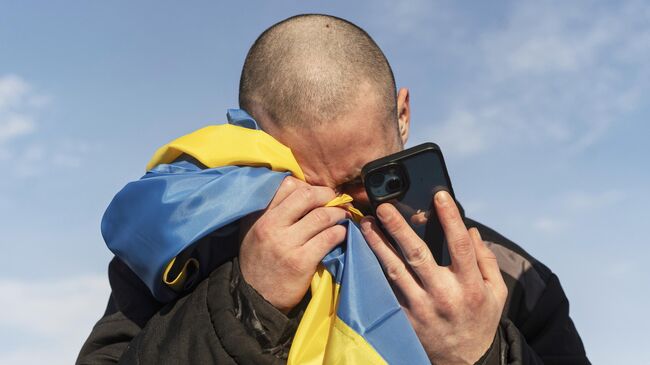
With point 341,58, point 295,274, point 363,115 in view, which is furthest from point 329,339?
point 341,58

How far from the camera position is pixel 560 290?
118 inches

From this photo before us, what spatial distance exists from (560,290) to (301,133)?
4.14 feet

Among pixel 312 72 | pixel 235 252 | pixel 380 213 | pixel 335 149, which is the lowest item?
pixel 235 252

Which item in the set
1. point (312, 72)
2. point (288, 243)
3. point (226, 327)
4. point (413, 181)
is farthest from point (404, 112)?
point (226, 327)

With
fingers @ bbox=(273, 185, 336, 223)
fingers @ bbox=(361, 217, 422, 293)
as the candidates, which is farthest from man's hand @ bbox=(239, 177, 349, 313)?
fingers @ bbox=(361, 217, 422, 293)

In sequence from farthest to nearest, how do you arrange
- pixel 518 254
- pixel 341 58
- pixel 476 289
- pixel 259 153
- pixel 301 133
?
pixel 518 254, pixel 341 58, pixel 301 133, pixel 259 153, pixel 476 289

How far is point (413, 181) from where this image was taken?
2.46m

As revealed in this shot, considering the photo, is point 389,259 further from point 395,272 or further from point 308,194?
point 308,194

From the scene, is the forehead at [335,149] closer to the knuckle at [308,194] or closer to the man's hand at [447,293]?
the knuckle at [308,194]

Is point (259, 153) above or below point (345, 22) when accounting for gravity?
below

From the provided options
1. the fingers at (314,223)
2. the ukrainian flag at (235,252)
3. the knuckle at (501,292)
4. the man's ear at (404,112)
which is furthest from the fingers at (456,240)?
the man's ear at (404,112)

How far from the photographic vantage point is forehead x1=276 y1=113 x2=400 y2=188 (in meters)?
2.60

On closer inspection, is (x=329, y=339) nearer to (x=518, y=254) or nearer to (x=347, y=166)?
(x=347, y=166)

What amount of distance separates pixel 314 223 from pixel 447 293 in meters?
0.47
